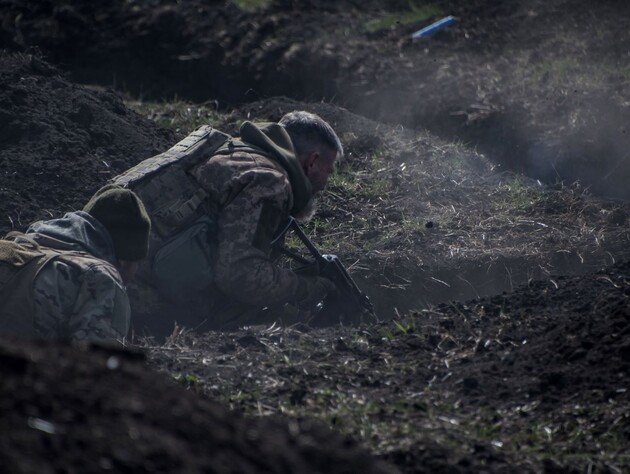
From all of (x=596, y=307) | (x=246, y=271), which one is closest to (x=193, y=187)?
(x=246, y=271)

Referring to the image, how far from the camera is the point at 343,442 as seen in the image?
294 centimetres

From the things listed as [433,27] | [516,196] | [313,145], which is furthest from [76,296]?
[433,27]

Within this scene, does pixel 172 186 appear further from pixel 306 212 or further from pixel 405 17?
pixel 405 17

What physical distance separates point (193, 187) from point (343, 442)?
10.5 feet

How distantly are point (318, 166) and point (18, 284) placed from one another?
218cm

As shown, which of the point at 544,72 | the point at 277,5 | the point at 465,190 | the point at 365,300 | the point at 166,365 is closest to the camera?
the point at 166,365

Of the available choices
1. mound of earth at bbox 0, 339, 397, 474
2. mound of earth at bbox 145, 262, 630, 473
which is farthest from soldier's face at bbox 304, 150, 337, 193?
mound of earth at bbox 0, 339, 397, 474

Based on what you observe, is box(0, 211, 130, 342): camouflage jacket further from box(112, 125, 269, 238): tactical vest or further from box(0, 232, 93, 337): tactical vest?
box(112, 125, 269, 238): tactical vest

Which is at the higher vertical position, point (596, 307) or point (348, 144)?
point (596, 307)

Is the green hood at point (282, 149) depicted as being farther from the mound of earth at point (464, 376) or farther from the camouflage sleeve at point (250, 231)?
the mound of earth at point (464, 376)

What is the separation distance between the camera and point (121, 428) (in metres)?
2.48

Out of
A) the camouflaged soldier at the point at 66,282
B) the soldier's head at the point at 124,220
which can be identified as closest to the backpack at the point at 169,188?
the soldier's head at the point at 124,220

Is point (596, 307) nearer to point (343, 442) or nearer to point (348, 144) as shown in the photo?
point (343, 442)

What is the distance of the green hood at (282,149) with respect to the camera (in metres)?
5.99
